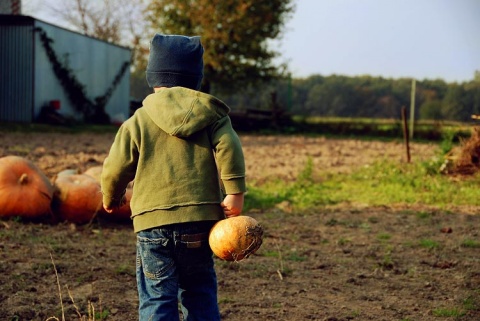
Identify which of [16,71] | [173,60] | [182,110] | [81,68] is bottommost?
[182,110]

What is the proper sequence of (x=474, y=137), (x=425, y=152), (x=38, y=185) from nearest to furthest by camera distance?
(x=38, y=185) < (x=474, y=137) < (x=425, y=152)

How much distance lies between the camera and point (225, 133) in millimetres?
2863

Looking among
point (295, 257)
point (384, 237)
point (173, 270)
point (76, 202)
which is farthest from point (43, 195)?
point (173, 270)

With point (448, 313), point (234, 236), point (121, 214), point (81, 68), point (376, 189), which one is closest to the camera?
point (234, 236)

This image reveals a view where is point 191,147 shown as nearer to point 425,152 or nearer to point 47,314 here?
point 47,314

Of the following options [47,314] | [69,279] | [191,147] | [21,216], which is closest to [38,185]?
[21,216]

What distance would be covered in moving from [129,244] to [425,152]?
11.4 m

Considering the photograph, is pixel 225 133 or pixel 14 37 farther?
pixel 14 37

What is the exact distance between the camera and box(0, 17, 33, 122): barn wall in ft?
70.5

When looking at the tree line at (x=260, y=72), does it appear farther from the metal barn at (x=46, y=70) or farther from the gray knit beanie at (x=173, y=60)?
the gray knit beanie at (x=173, y=60)

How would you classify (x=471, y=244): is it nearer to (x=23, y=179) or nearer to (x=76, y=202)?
(x=76, y=202)

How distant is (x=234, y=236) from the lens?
2.78 meters

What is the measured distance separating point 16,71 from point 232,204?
20.2 metres

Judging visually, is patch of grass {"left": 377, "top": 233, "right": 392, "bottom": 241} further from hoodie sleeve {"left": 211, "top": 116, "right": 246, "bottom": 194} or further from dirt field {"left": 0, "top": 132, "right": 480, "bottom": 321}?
hoodie sleeve {"left": 211, "top": 116, "right": 246, "bottom": 194}
